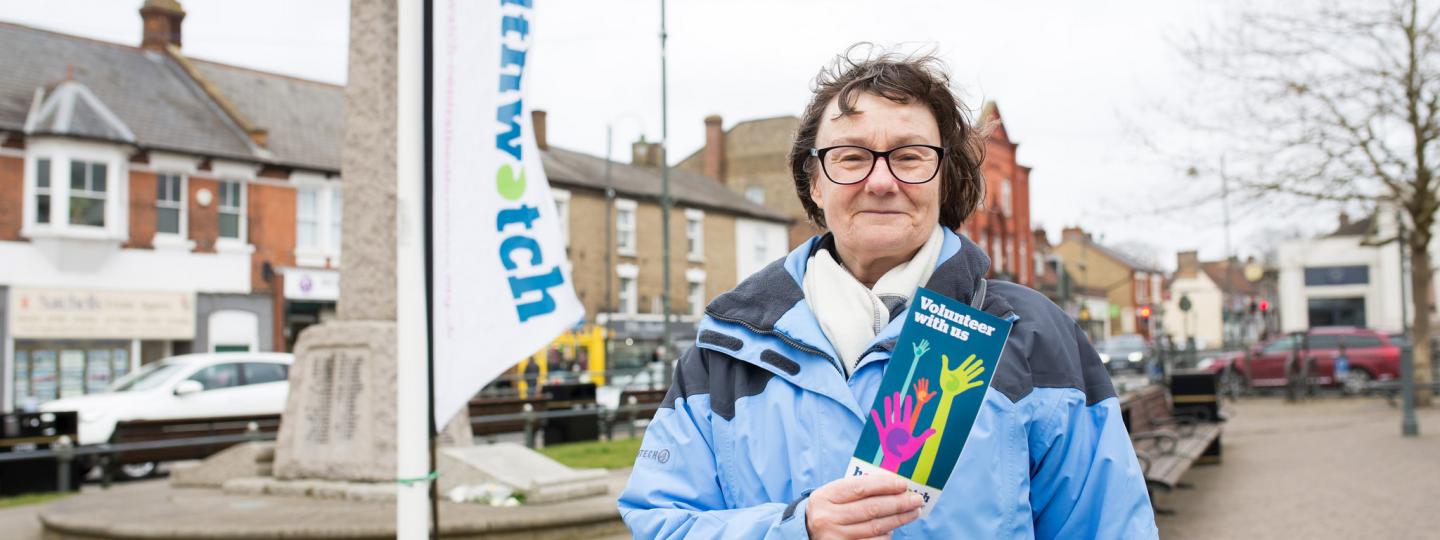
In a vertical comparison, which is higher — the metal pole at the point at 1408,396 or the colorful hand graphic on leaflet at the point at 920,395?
the colorful hand graphic on leaflet at the point at 920,395

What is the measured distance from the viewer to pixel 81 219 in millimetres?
24000

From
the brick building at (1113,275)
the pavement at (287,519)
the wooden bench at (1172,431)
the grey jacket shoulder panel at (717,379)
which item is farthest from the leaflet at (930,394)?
the brick building at (1113,275)

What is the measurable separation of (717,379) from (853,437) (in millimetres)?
294

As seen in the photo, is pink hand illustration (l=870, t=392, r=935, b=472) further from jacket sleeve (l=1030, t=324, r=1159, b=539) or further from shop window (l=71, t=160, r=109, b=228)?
shop window (l=71, t=160, r=109, b=228)

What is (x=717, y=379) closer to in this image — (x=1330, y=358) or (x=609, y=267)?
(x=1330, y=358)

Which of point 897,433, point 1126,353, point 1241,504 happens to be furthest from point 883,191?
point 1126,353

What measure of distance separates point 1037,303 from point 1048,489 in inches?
13.6

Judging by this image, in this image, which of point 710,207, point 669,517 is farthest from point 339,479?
point 710,207

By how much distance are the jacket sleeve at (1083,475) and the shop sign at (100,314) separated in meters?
25.5

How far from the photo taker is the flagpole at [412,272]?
3869mm

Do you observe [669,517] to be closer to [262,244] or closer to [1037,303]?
[1037,303]

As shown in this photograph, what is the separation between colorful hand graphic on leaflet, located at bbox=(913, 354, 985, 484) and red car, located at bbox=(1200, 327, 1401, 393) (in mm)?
25501

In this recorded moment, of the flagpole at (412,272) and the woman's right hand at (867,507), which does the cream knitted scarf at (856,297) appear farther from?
the flagpole at (412,272)

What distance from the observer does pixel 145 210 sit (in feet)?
82.2
